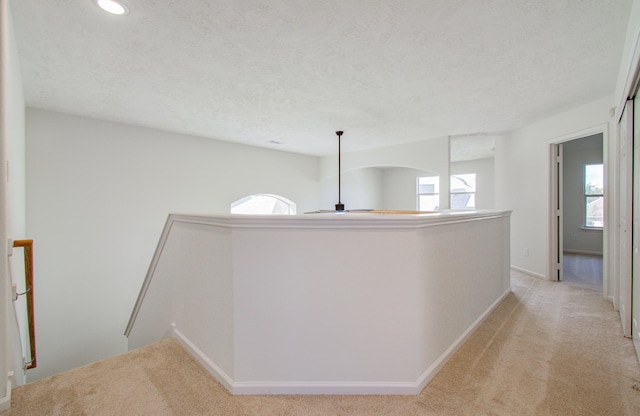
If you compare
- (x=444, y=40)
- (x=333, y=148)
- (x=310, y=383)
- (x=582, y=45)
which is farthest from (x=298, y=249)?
(x=333, y=148)

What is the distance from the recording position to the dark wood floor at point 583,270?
4137 millimetres

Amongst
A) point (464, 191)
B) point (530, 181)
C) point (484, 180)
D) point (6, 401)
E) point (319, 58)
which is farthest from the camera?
point (464, 191)

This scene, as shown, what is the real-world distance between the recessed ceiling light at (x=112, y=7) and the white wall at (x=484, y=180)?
8065 mm

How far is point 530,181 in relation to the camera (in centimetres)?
450

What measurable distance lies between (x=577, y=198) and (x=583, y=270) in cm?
264

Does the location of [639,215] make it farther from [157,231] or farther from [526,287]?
[157,231]

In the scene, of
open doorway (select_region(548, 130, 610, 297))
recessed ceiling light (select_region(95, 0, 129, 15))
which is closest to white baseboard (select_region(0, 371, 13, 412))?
recessed ceiling light (select_region(95, 0, 129, 15))

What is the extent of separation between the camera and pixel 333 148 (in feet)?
20.2

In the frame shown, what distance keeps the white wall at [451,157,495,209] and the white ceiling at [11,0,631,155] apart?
362cm

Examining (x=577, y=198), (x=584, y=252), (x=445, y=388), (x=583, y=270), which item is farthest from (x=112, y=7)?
(x=584, y=252)

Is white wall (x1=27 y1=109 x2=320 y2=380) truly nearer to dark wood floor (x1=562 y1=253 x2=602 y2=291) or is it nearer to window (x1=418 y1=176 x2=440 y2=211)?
dark wood floor (x1=562 y1=253 x2=602 y2=291)

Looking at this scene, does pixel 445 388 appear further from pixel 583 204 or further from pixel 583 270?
pixel 583 204

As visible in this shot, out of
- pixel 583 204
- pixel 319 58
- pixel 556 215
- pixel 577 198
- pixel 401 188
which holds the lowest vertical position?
pixel 556 215

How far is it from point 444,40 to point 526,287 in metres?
3.49
